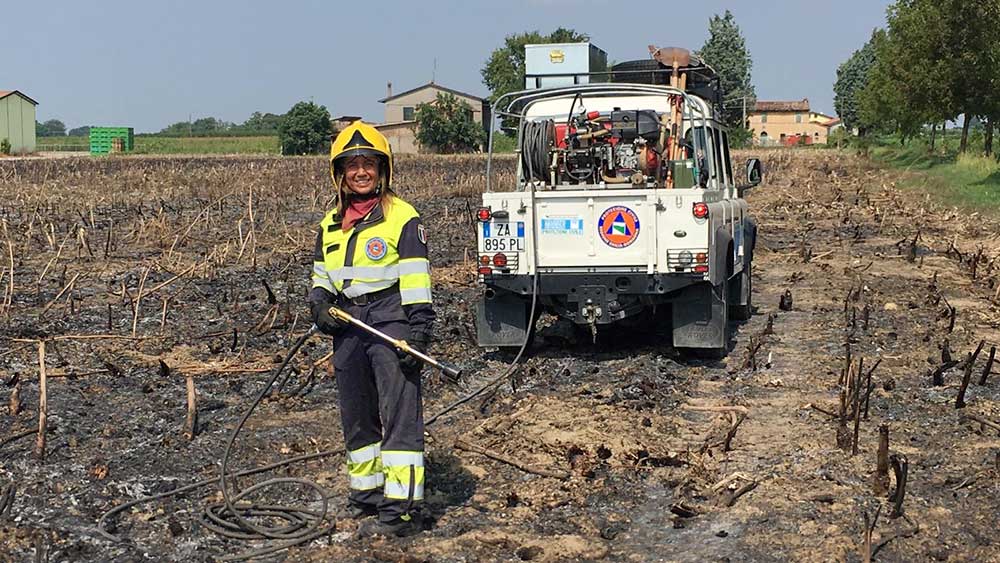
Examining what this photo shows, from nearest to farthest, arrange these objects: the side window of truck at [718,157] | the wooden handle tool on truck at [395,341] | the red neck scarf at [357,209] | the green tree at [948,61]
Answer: the wooden handle tool on truck at [395,341] → the red neck scarf at [357,209] → the side window of truck at [718,157] → the green tree at [948,61]

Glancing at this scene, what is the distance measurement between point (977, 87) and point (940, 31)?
2368mm

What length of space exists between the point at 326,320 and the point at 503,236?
3914 millimetres

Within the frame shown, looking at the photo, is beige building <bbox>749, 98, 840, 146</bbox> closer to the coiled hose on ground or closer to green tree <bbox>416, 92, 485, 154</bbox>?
green tree <bbox>416, 92, 485, 154</bbox>

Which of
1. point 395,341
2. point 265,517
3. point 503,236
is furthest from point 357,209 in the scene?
point 503,236

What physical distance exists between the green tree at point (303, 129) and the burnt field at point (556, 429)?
2429 inches

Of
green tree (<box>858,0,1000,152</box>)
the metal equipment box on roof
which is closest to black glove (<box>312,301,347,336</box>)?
the metal equipment box on roof

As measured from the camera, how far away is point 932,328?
10570mm

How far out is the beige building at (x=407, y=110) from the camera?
8744cm

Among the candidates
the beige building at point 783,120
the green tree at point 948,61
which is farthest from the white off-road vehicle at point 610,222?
the beige building at point 783,120

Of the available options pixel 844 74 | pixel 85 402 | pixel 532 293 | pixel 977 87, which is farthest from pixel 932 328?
pixel 844 74

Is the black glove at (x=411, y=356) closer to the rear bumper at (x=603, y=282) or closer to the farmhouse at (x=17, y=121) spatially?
the rear bumper at (x=603, y=282)

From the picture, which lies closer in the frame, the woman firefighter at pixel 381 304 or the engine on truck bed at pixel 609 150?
the woman firefighter at pixel 381 304

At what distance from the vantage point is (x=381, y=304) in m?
5.51

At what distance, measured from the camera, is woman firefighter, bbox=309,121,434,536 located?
214 inches
